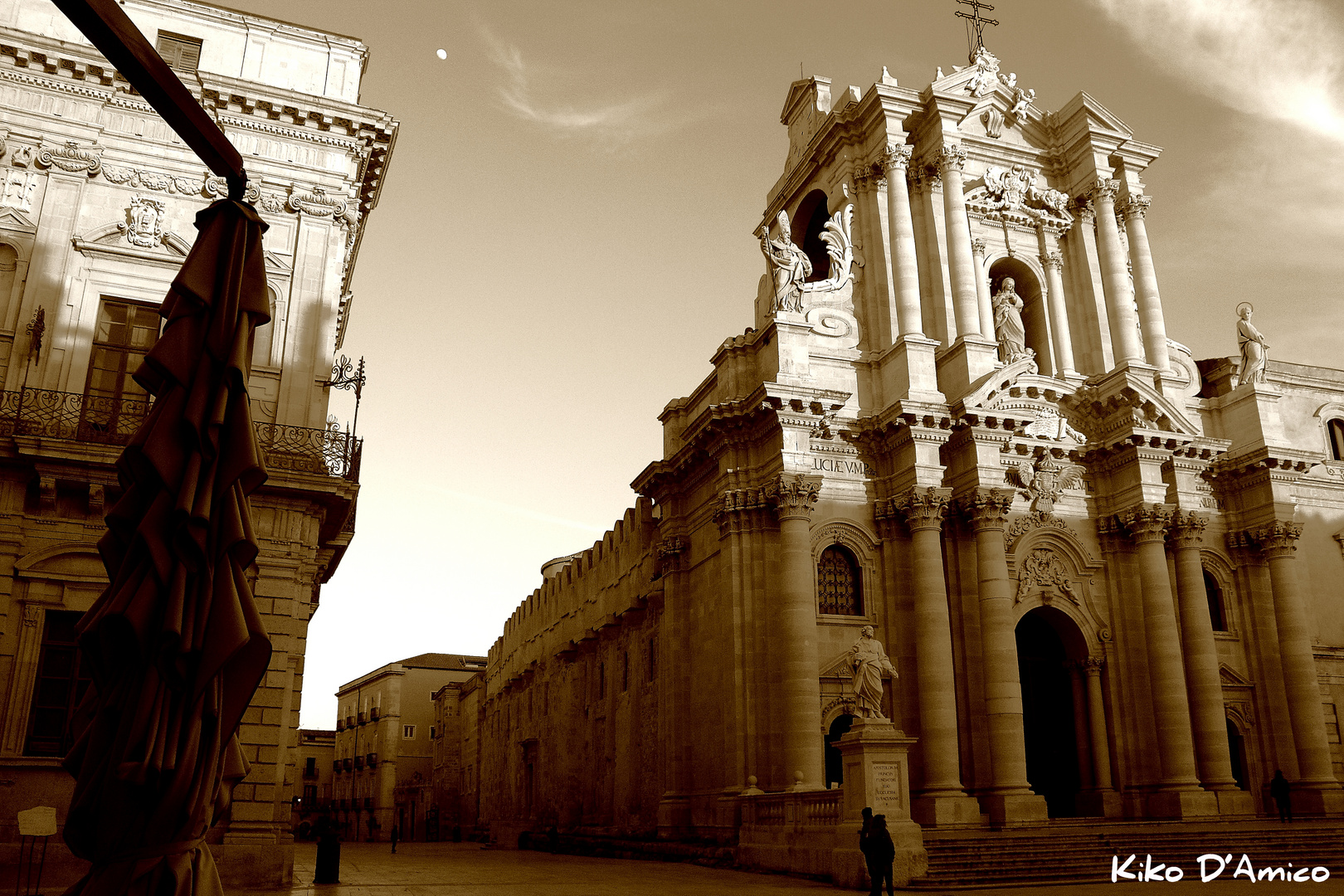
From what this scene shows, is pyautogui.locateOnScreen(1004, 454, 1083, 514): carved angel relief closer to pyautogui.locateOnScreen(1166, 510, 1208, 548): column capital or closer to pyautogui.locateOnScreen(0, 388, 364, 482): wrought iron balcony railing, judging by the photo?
pyautogui.locateOnScreen(1166, 510, 1208, 548): column capital

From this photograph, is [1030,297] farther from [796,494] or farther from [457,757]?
[457,757]

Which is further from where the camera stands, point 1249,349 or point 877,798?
point 1249,349

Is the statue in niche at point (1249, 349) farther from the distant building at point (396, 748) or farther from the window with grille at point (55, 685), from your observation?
the distant building at point (396, 748)

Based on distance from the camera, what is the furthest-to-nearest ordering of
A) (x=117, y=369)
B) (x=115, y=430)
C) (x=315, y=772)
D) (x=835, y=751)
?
(x=315, y=772), (x=835, y=751), (x=117, y=369), (x=115, y=430)

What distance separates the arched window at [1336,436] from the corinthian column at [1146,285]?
20.3 ft

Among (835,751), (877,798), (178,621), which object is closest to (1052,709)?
(835,751)

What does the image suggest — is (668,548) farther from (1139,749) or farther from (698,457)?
(1139,749)

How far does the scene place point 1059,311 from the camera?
2909cm

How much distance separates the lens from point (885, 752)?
1777 cm

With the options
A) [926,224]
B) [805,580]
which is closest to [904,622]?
[805,580]

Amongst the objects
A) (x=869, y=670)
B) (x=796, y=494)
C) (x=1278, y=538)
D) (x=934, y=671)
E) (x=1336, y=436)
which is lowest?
(x=869, y=670)

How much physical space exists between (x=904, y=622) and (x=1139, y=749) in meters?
Result: 6.60

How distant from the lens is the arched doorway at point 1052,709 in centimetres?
2617

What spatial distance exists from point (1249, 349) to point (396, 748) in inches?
2089
